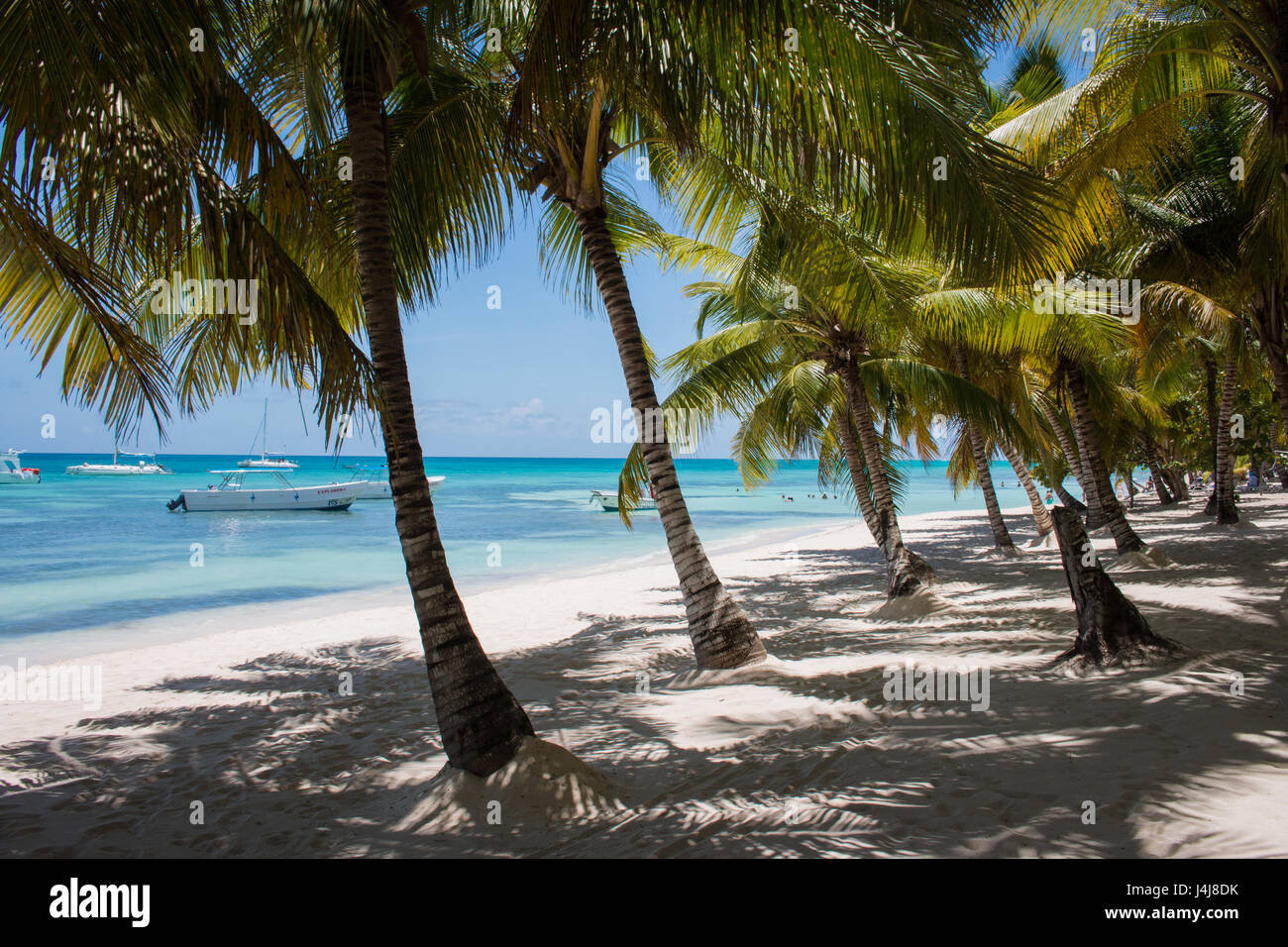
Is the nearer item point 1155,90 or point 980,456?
point 1155,90

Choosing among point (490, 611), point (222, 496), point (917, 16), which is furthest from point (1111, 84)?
point (222, 496)

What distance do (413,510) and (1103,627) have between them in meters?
5.36

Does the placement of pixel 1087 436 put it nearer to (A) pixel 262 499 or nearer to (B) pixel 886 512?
(B) pixel 886 512

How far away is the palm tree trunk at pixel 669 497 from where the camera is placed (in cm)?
686

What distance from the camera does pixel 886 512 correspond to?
1066 centimetres

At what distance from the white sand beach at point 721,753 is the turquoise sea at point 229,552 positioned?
2274 millimetres

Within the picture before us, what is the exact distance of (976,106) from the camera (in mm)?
4738

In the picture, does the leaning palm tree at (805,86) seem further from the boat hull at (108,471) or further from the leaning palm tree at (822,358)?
the boat hull at (108,471)

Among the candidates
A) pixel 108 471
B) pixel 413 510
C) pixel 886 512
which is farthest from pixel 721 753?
pixel 108 471

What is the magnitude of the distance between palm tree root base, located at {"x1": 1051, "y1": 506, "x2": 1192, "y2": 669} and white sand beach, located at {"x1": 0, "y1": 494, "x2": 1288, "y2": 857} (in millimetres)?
225

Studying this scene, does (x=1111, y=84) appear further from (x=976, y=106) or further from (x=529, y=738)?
(x=529, y=738)

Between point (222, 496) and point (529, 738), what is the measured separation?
141 ft

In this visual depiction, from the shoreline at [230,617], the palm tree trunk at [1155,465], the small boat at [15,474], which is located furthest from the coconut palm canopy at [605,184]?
A: the small boat at [15,474]
